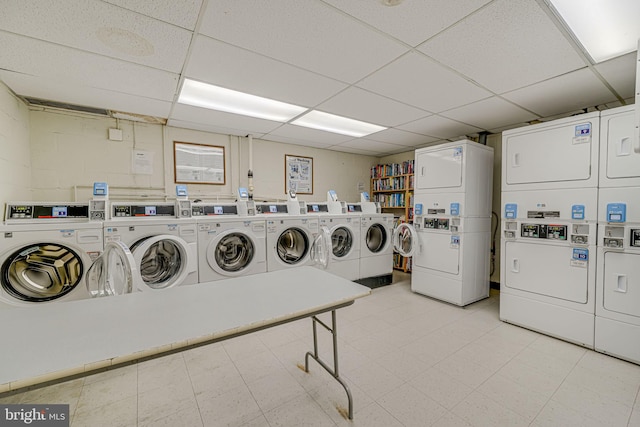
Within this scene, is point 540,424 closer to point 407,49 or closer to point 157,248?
point 407,49

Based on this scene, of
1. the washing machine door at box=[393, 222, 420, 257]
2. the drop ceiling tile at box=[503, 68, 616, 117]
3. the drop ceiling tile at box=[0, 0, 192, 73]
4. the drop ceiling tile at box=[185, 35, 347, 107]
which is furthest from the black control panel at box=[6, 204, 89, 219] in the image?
the drop ceiling tile at box=[503, 68, 616, 117]

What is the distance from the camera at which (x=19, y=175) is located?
8.64ft

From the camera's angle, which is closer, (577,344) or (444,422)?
(444,422)

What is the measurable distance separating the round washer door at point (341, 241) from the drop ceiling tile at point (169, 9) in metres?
2.88

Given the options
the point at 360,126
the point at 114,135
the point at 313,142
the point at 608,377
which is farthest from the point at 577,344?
the point at 114,135

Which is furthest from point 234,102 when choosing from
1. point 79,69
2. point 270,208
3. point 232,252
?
point 232,252

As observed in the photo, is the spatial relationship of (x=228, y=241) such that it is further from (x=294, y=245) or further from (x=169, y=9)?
(x=169, y=9)

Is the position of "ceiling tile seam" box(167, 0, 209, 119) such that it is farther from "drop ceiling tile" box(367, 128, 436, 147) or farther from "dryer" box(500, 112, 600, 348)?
"dryer" box(500, 112, 600, 348)

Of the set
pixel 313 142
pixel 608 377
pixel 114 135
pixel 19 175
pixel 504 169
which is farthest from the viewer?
pixel 313 142

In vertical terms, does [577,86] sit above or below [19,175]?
above

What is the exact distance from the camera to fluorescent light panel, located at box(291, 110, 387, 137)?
338 cm

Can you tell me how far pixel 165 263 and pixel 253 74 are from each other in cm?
217

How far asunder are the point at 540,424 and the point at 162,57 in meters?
3.53

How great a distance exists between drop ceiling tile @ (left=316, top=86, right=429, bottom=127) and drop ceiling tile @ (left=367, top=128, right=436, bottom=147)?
1.68 feet
